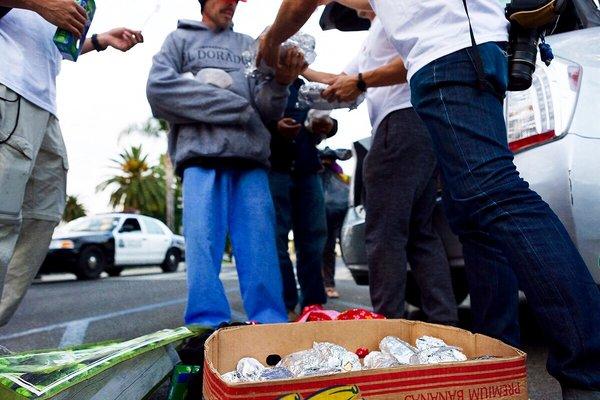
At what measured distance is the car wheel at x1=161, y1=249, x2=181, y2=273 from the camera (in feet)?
47.5

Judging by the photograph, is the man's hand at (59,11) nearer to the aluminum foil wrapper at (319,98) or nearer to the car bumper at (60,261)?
the aluminum foil wrapper at (319,98)

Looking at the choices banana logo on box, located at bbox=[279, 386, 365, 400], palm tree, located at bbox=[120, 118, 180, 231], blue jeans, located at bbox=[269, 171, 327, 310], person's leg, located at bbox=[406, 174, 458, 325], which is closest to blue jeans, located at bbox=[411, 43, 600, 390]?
banana logo on box, located at bbox=[279, 386, 365, 400]

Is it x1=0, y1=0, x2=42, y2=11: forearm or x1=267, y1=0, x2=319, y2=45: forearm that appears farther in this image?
x1=0, y1=0, x2=42, y2=11: forearm

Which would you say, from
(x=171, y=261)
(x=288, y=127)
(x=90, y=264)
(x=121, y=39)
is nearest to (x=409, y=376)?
(x=121, y=39)

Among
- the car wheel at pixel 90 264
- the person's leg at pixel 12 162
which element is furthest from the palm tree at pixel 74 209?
the person's leg at pixel 12 162

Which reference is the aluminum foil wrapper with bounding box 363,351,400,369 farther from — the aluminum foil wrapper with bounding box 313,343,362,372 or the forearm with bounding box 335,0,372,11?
the forearm with bounding box 335,0,372,11

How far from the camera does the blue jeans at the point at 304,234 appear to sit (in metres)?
3.16

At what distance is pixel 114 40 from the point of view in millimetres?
2188

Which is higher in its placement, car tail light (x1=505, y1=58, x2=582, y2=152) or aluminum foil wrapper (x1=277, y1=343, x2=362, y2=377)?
car tail light (x1=505, y1=58, x2=582, y2=152)

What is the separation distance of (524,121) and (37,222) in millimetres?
1840

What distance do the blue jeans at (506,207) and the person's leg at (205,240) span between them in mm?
1160

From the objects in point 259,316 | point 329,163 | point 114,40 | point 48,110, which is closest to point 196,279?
point 259,316

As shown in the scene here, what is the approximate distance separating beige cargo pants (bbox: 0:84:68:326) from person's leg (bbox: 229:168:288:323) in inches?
28.9

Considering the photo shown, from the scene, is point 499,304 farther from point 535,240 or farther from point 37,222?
point 37,222
